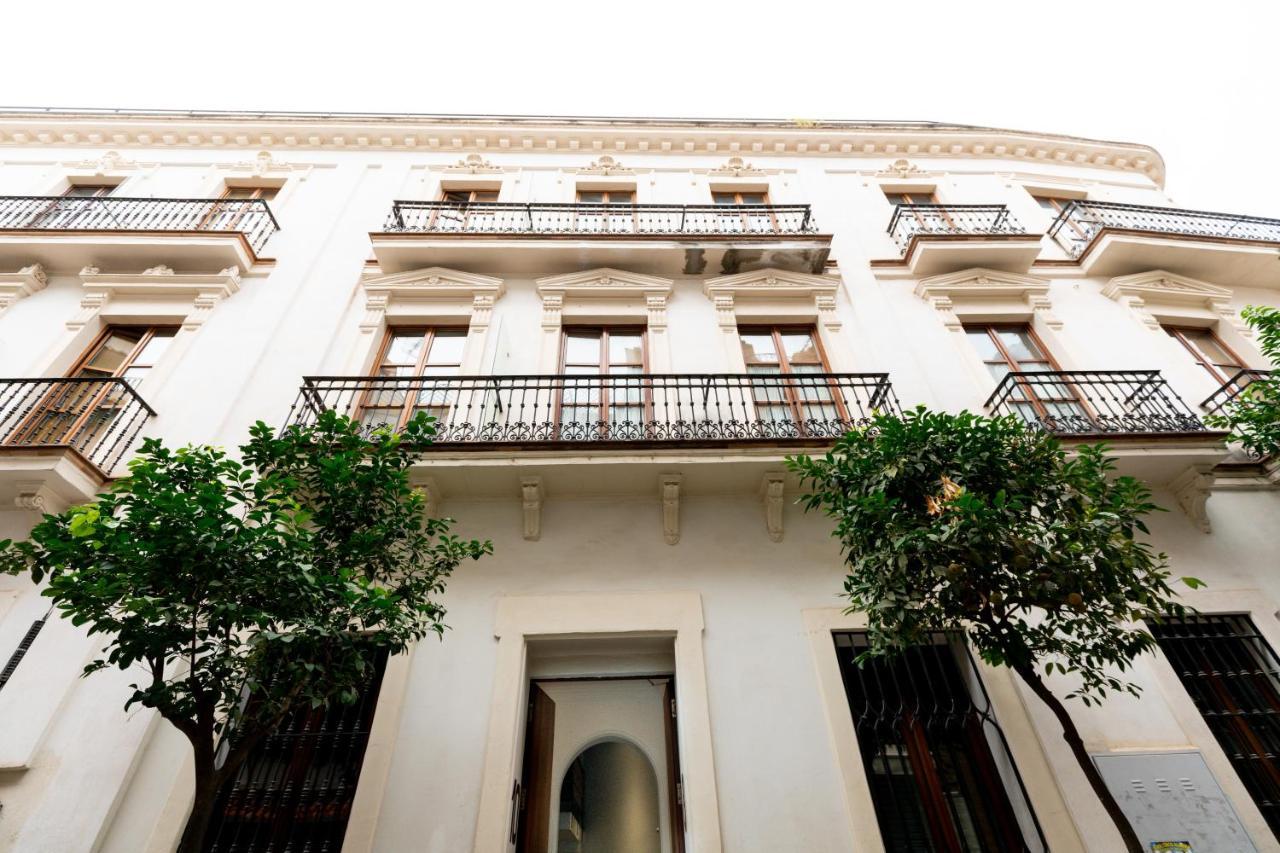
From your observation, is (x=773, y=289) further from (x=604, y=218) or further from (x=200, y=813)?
(x=200, y=813)

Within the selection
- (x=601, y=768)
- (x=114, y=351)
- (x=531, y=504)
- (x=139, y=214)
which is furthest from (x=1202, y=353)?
(x=139, y=214)

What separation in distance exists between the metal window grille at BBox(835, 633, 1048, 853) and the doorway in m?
1.63

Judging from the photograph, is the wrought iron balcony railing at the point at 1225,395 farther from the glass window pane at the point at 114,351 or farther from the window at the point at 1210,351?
the glass window pane at the point at 114,351

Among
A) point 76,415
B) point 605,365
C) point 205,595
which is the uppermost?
point 605,365

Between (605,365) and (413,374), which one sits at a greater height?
(605,365)

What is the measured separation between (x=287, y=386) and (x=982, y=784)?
7.97 meters

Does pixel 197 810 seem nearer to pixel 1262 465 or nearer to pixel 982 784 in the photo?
pixel 982 784

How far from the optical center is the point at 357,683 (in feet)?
15.1

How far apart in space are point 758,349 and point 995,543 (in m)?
4.60

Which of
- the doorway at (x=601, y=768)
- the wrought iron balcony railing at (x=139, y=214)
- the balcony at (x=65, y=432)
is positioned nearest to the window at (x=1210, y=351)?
the doorway at (x=601, y=768)

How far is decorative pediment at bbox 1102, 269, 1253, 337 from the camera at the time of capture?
830 cm

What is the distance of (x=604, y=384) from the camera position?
6.82 m

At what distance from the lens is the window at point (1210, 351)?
7652mm

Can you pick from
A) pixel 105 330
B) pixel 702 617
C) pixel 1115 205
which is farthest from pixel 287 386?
pixel 1115 205
